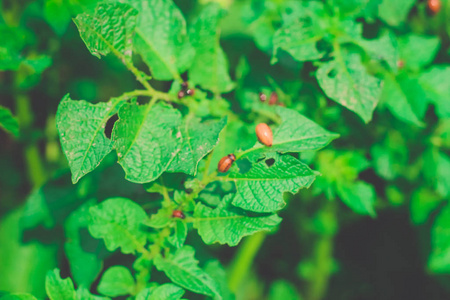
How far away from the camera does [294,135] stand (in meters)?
1.12

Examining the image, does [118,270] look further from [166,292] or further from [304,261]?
[304,261]

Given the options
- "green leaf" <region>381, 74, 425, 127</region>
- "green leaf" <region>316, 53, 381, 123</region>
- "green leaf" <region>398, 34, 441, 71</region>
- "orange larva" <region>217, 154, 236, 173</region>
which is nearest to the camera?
"orange larva" <region>217, 154, 236, 173</region>

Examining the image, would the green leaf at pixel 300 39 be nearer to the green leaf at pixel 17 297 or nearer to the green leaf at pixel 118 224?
the green leaf at pixel 118 224

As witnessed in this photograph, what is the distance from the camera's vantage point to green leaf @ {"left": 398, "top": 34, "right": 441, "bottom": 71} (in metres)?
1.55

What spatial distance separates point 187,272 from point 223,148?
385 millimetres

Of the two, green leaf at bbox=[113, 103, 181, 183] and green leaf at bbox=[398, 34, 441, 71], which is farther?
green leaf at bbox=[398, 34, 441, 71]

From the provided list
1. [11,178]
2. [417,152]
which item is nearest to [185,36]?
[417,152]

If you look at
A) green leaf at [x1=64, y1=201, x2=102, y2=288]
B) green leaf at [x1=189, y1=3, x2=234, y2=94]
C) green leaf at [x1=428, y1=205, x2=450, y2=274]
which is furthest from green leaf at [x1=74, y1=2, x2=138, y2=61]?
green leaf at [x1=428, y1=205, x2=450, y2=274]

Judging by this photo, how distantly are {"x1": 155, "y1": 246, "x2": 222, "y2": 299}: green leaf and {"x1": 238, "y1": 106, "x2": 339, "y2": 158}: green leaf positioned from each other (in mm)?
321

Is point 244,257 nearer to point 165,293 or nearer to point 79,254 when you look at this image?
point 79,254

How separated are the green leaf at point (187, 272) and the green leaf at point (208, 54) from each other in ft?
1.78

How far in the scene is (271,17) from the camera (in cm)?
159

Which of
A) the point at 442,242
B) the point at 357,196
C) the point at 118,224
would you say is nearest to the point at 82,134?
the point at 118,224

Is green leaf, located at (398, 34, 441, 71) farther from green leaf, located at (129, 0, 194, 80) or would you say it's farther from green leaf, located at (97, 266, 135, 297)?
green leaf, located at (97, 266, 135, 297)
